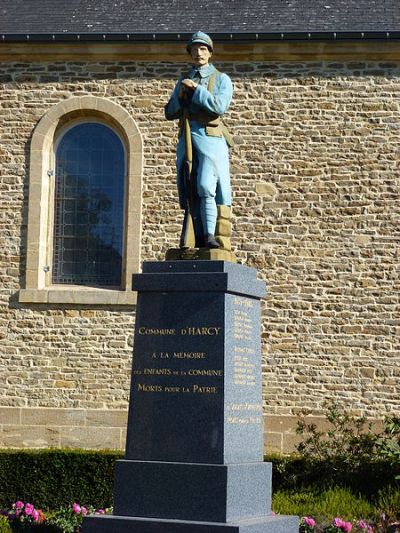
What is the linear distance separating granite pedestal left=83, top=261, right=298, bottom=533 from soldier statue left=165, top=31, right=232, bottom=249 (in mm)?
543

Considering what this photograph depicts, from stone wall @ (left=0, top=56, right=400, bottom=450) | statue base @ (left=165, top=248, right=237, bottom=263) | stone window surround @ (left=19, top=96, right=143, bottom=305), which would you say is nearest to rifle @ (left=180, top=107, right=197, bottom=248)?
statue base @ (left=165, top=248, right=237, bottom=263)

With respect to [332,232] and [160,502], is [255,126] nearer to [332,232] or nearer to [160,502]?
[332,232]

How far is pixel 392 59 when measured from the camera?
15.8 m

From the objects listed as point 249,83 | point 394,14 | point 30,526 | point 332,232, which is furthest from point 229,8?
point 30,526

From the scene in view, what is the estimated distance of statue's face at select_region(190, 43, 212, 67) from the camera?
353 inches

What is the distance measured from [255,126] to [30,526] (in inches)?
317

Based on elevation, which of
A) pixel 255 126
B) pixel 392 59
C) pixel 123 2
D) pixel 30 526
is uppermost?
pixel 123 2

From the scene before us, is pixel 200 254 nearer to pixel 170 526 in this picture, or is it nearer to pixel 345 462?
pixel 170 526

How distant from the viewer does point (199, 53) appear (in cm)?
898

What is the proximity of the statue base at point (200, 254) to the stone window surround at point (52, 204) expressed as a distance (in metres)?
7.03

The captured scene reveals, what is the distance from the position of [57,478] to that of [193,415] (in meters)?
5.99

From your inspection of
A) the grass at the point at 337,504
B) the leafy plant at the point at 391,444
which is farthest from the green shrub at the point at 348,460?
the grass at the point at 337,504

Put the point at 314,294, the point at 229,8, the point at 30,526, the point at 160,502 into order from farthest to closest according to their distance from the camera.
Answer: the point at 229,8 → the point at 314,294 → the point at 30,526 → the point at 160,502

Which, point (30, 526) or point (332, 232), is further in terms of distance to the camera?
point (332, 232)
